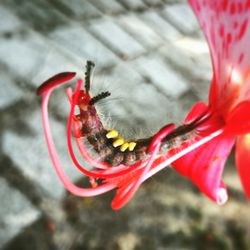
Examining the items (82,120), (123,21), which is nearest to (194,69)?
(123,21)

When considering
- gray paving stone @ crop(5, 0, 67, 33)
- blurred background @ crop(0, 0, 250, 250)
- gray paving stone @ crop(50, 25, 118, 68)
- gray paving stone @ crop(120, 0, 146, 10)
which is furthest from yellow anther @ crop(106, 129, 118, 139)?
gray paving stone @ crop(120, 0, 146, 10)

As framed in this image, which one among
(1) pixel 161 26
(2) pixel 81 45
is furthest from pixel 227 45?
(1) pixel 161 26

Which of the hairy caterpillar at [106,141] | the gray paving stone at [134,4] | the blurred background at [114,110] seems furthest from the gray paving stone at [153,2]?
the hairy caterpillar at [106,141]

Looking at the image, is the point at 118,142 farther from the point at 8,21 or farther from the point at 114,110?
the point at 8,21

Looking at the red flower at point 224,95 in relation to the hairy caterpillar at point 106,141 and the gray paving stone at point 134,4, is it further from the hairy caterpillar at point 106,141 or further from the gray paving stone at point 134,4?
the gray paving stone at point 134,4

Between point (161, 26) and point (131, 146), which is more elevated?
point (131, 146)

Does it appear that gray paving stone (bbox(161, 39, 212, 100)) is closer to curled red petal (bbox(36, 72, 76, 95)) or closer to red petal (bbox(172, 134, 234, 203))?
red petal (bbox(172, 134, 234, 203))
